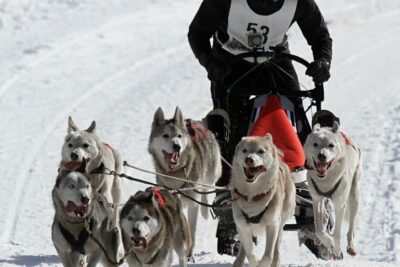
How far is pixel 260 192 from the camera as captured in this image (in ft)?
16.9

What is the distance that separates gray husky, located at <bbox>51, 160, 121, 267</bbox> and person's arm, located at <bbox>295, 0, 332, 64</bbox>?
223cm

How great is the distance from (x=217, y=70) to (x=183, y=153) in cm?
59

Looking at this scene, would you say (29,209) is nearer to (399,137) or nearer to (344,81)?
(399,137)

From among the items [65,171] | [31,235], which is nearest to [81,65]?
[31,235]

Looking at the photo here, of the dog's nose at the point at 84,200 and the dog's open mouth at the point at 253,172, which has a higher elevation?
the dog's open mouth at the point at 253,172

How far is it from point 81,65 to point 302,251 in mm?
5383

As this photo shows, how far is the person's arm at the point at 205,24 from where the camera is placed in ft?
21.7

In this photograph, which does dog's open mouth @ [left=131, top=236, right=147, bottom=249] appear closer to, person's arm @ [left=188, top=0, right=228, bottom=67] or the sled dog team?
the sled dog team

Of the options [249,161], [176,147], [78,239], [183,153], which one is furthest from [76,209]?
[183,153]

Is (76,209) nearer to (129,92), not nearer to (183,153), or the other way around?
(183,153)

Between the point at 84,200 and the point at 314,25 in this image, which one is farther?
the point at 314,25

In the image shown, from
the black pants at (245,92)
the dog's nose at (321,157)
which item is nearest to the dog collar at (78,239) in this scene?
the dog's nose at (321,157)

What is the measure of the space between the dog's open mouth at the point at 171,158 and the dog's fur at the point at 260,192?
1.03 meters

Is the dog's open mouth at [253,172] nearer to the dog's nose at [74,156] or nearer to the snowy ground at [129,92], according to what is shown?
the dog's nose at [74,156]
